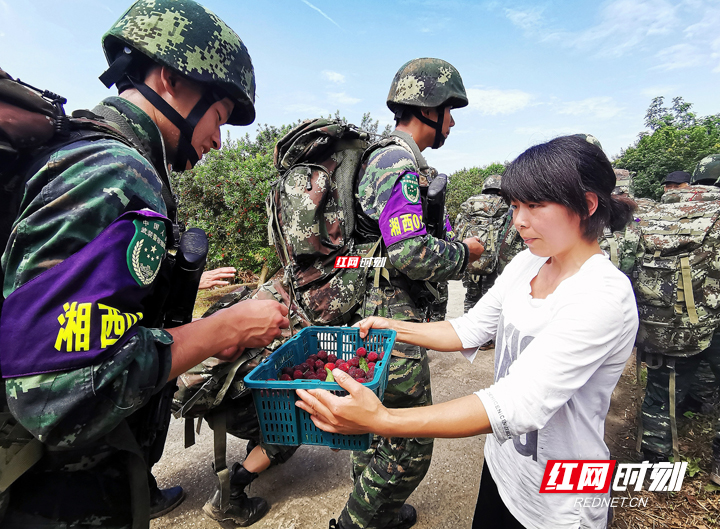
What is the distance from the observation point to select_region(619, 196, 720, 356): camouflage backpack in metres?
3.34

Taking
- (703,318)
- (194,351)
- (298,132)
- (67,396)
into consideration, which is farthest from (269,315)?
(703,318)

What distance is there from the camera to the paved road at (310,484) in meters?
2.76

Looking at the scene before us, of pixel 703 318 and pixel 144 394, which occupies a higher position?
pixel 144 394

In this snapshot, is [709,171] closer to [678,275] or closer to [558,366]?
[678,275]

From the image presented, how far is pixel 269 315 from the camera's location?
1.57 metres

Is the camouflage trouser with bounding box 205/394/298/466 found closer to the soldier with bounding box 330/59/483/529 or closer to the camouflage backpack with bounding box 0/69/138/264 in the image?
the soldier with bounding box 330/59/483/529

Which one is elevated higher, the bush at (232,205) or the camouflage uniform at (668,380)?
the bush at (232,205)

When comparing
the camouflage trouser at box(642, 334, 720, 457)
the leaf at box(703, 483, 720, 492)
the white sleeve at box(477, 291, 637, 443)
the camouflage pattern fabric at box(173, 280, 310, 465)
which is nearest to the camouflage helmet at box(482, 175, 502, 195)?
the camouflage trouser at box(642, 334, 720, 457)

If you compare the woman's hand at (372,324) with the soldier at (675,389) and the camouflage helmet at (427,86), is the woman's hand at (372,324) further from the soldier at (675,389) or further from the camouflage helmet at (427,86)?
the soldier at (675,389)

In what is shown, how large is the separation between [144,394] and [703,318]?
437 cm

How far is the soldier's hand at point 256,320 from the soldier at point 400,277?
3.41 feet

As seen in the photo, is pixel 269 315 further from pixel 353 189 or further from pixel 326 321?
pixel 353 189

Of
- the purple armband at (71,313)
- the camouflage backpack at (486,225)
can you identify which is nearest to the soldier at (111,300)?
the purple armband at (71,313)

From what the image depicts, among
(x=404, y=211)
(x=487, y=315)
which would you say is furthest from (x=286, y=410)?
(x=404, y=211)
